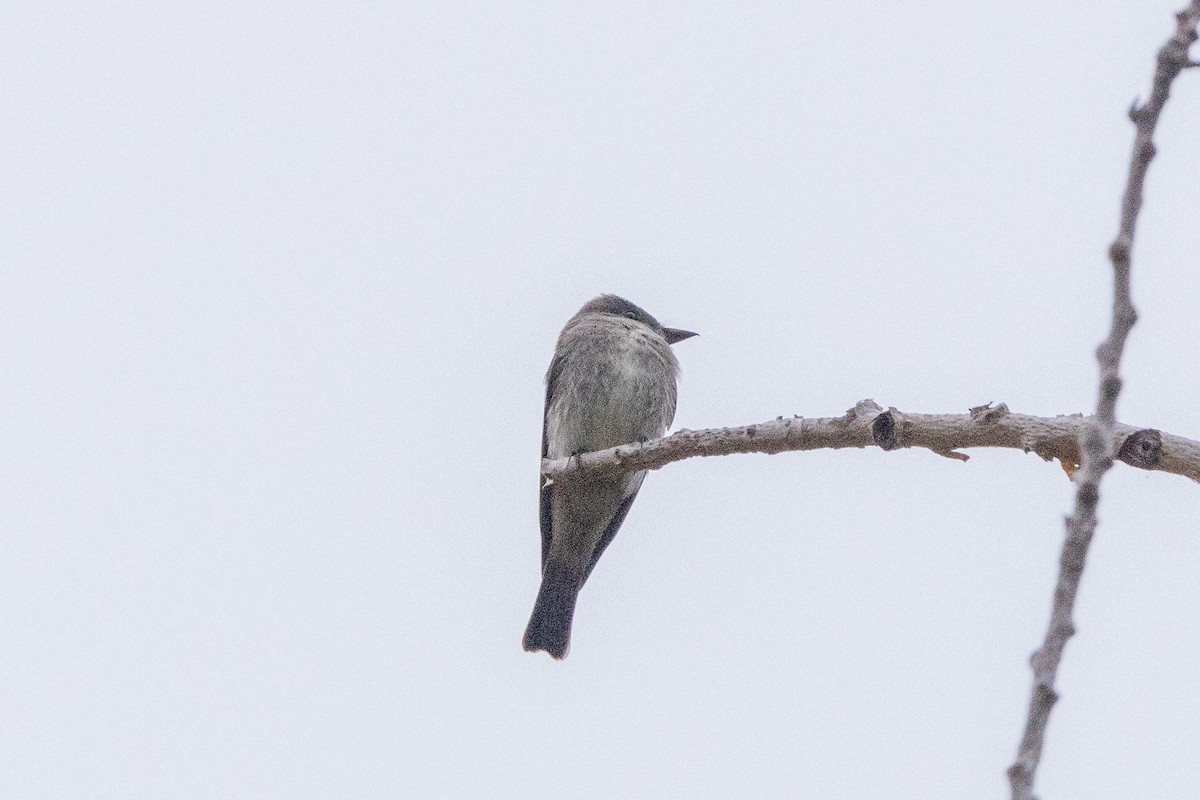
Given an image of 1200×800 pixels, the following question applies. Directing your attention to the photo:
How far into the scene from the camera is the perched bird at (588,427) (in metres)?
Result: 7.75

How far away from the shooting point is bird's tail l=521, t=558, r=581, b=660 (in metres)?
8.15

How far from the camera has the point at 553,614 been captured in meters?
8.17

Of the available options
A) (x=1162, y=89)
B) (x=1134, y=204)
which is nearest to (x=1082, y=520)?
(x=1134, y=204)

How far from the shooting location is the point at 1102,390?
Answer: 1782 millimetres

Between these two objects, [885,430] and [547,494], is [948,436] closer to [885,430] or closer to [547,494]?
[885,430]

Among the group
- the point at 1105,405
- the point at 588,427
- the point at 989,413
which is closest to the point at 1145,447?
the point at 989,413

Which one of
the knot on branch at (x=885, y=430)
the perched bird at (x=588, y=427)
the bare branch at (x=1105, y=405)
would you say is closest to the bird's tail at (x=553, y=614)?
the perched bird at (x=588, y=427)

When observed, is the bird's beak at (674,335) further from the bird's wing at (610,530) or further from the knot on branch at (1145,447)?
the knot on branch at (1145,447)

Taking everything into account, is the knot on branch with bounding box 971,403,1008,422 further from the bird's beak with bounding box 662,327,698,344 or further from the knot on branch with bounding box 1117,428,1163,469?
the bird's beak with bounding box 662,327,698,344

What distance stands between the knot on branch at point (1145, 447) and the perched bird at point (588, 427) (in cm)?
378

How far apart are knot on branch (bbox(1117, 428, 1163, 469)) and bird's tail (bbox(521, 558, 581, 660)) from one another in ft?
15.3

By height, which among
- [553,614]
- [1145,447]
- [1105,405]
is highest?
[1145,447]

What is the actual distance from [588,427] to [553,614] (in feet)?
3.83

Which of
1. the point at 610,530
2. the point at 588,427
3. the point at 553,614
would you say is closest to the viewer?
the point at 588,427
